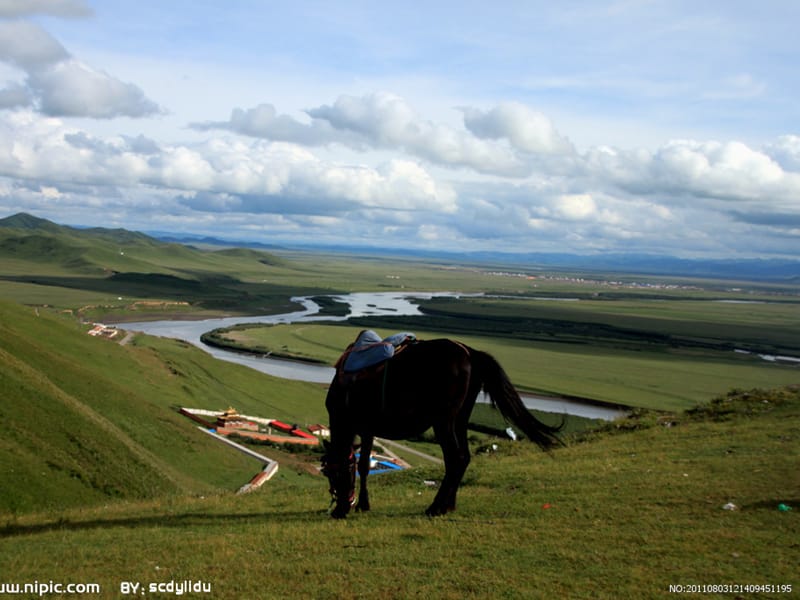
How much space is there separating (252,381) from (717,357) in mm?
67539

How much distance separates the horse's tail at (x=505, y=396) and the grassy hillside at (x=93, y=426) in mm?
10725

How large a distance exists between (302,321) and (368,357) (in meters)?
109

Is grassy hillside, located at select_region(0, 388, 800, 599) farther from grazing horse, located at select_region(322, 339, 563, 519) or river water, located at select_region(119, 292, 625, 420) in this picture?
river water, located at select_region(119, 292, 625, 420)

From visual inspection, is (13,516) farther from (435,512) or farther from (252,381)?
(252,381)

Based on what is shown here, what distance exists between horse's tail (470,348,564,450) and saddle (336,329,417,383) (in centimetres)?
122

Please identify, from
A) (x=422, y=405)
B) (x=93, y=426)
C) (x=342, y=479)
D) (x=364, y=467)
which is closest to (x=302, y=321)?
(x=93, y=426)

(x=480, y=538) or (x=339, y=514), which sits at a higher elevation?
(x=480, y=538)

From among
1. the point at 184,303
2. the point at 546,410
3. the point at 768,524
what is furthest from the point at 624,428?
the point at 184,303

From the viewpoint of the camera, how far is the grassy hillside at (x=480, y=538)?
7738 mm

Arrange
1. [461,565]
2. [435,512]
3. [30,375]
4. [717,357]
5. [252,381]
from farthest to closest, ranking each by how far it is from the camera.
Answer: [717,357]
[252,381]
[30,375]
[435,512]
[461,565]

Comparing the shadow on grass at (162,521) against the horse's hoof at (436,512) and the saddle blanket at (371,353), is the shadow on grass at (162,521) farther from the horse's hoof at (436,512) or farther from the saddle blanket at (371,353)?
the saddle blanket at (371,353)

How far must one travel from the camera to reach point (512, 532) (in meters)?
9.62

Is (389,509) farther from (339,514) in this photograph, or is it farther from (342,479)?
(342,479)

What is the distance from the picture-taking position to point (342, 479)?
1123cm
